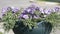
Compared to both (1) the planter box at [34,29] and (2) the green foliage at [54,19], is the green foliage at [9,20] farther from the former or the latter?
(2) the green foliage at [54,19]

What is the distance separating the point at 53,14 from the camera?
1813mm

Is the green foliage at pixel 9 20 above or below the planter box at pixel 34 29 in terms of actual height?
above

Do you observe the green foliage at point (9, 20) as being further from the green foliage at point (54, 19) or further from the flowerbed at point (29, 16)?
the green foliage at point (54, 19)

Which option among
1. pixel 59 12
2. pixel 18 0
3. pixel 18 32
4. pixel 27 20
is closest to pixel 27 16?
pixel 27 20

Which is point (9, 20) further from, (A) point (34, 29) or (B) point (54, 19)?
(B) point (54, 19)

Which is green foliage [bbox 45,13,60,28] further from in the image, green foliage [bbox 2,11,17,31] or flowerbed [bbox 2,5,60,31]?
green foliage [bbox 2,11,17,31]

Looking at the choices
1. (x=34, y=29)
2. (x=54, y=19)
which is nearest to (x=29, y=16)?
(x=34, y=29)

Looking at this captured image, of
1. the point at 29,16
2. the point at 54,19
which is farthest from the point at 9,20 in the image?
the point at 54,19

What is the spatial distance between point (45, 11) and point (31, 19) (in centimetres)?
14

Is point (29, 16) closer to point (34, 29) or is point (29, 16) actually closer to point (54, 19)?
point (34, 29)

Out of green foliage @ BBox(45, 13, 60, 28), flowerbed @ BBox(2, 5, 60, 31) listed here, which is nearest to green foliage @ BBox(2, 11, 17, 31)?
flowerbed @ BBox(2, 5, 60, 31)

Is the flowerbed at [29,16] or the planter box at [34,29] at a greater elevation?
the flowerbed at [29,16]

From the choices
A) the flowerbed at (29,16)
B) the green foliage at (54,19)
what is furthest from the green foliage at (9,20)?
the green foliage at (54,19)

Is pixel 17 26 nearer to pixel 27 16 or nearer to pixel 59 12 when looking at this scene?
pixel 27 16
